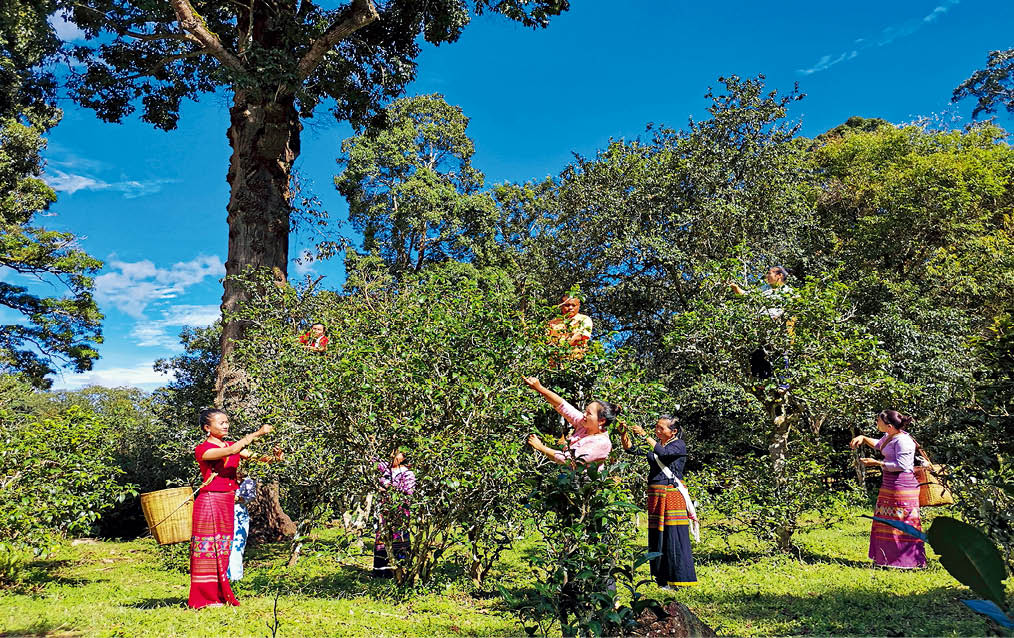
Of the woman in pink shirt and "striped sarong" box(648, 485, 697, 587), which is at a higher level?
the woman in pink shirt

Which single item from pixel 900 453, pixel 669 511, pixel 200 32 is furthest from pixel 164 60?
pixel 900 453

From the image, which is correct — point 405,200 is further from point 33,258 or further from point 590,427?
point 590,427

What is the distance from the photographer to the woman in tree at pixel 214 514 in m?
4.88

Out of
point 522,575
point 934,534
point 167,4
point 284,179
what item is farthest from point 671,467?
point 167,4

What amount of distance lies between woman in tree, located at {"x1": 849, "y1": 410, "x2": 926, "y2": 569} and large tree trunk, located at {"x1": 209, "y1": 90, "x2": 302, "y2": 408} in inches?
312

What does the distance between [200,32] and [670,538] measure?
8930mm

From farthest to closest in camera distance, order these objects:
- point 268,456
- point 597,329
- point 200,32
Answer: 1. point 597,329
2. point 200,32
3. point 268,456

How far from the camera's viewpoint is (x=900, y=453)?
609cm

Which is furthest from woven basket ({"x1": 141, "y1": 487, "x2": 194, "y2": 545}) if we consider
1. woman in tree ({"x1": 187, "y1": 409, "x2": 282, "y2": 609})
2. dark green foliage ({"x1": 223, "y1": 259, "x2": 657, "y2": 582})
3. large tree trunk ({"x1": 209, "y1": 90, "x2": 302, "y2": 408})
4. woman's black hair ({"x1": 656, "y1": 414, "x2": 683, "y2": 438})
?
woman's black hair ({"x1": 656, "y1": 414, "x2": 683, "y2": 438})

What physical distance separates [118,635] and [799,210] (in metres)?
15.2

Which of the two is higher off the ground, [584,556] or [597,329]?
[597,329]

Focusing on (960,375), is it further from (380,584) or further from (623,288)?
(380,584)

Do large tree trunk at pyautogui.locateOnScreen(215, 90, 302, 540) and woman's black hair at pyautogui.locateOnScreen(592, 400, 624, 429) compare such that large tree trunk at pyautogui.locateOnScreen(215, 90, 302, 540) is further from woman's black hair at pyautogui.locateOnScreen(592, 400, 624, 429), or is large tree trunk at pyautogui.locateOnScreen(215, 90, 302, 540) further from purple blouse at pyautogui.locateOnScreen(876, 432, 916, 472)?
purple blouse at pyautogui.locateOnScreen(876, 432, 916, 472)

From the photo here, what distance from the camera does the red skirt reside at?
16.0 feet
